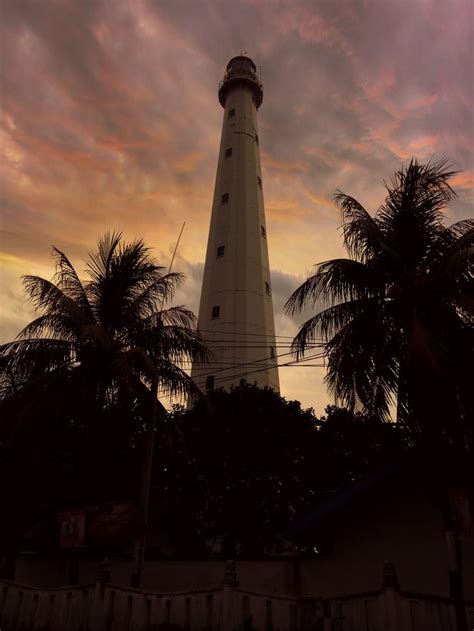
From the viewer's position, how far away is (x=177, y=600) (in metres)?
10.7

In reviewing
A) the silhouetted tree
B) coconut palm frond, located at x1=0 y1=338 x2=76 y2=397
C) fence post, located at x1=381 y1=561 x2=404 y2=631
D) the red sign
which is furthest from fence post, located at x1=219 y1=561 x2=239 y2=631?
the silhouetted tree

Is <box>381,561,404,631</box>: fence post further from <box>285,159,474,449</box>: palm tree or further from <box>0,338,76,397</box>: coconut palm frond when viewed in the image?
<box>0,338,76,397</box>: coconut palm frond

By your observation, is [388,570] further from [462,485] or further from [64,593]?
[64,593]

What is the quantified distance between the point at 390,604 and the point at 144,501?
734 cm

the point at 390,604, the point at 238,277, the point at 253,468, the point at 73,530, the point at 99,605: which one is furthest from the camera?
the point at 238,277

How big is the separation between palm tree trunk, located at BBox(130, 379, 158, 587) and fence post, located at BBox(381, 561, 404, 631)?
672cm

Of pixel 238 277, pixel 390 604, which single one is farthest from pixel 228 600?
pixel 238 277

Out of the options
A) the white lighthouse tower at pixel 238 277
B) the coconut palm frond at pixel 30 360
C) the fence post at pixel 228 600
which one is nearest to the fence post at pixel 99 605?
the fence post at pixel 228 600

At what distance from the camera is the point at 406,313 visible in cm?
1389

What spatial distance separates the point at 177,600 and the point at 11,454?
8.04 m

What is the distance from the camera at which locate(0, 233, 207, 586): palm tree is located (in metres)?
15.1

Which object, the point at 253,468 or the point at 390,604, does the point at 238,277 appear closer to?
the point at 253,468

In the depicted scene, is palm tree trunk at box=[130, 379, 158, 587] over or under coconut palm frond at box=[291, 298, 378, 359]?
under

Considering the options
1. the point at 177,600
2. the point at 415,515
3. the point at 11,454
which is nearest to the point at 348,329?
the point at 415,515
